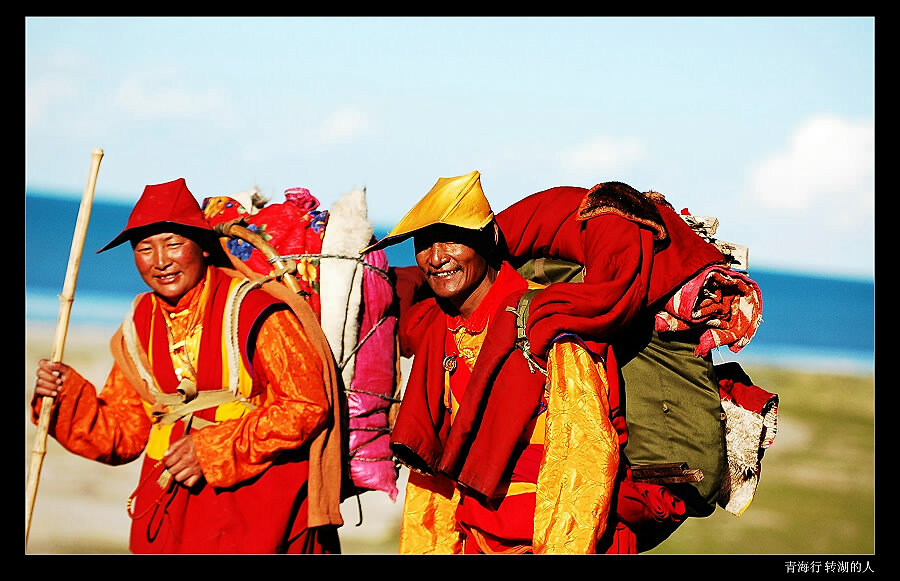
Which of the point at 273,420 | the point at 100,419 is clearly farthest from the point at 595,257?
the point at 100,419

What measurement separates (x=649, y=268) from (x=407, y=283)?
5.19 ft

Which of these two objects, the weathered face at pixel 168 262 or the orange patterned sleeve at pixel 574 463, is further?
the weathered face at pixel 168 262

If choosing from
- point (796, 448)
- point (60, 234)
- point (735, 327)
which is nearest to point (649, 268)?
point (735, 327)

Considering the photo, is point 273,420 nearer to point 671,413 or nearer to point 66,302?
point 66,302

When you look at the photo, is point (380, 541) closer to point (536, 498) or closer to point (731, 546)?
point (731, 546)

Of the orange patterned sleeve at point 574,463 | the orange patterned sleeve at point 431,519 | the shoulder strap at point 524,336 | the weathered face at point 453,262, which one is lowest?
the orange patterned sleeve at point 431,519

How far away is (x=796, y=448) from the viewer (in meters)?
19.1

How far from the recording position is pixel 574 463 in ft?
19.5

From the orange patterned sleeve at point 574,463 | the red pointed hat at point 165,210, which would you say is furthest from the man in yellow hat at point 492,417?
the red pointed hat at point 165,210

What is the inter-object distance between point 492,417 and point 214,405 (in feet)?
5.19

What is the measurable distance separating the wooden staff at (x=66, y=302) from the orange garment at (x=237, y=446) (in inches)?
12.4

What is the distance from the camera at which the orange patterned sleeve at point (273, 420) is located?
6.55 metres

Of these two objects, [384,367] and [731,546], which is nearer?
[384,367]

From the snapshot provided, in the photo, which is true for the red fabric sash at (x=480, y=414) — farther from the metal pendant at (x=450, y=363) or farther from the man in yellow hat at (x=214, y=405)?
the man in yellow hat at (x=214, y=405)
